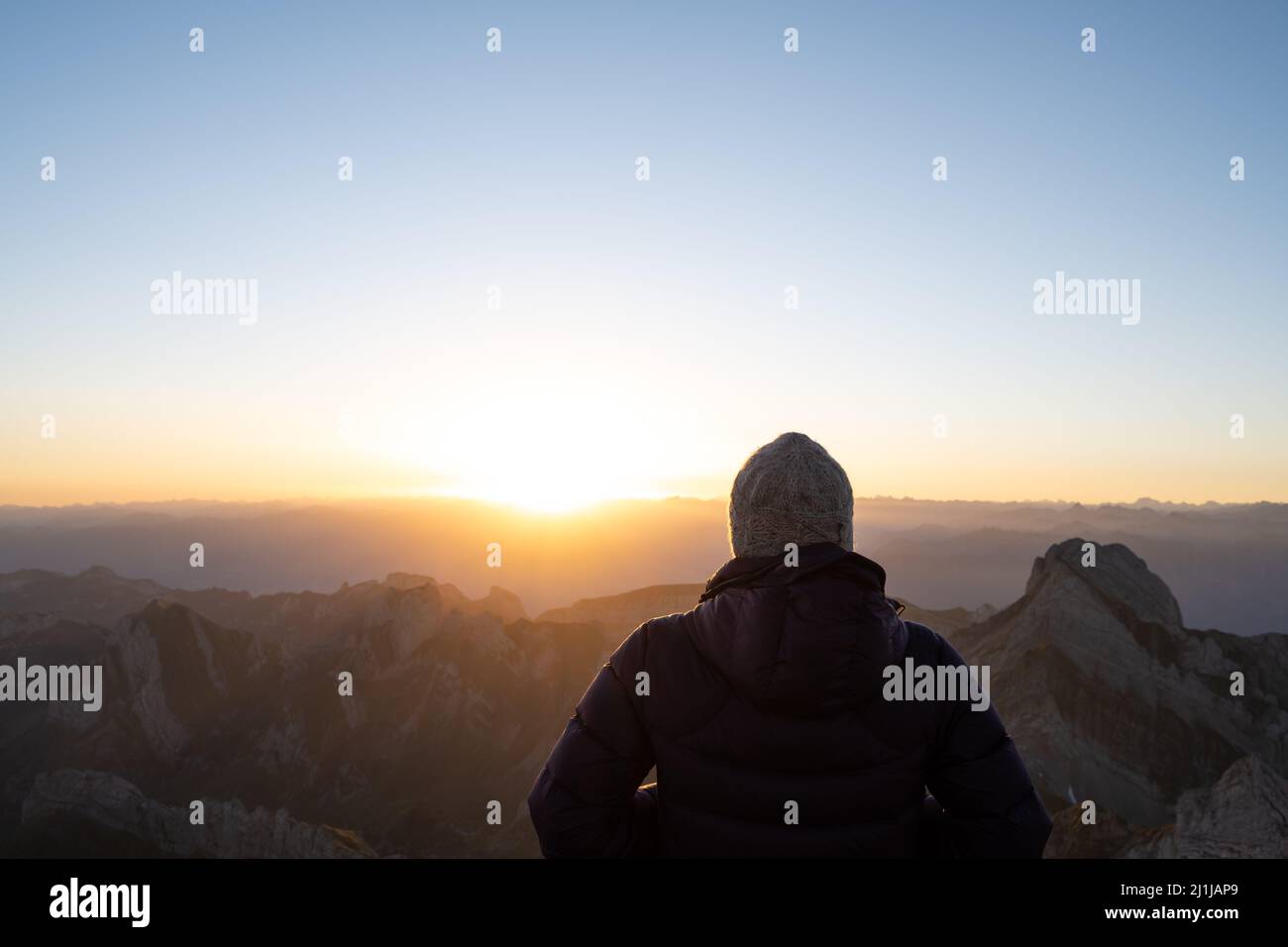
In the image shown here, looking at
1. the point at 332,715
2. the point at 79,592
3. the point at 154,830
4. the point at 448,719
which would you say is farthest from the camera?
the point at 79,592

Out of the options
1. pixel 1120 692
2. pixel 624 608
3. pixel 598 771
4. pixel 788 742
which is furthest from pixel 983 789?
pixel 624 608

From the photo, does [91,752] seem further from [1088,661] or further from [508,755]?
[1088,661]

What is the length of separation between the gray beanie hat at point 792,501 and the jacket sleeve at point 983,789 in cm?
80

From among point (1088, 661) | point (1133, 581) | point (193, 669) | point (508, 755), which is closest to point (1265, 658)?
point (1133, 581)

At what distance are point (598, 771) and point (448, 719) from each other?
284 feet

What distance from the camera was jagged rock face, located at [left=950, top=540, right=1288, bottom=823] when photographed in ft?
170

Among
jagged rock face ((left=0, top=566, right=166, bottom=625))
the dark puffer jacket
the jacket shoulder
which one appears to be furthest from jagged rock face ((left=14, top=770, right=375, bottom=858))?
jagged rock face ((left=0, top=566, right=166, bottom=625))

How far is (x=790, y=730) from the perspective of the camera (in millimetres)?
3156

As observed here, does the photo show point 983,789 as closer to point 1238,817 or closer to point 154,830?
point 1238,817

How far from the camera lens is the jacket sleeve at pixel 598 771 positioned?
3.36 m

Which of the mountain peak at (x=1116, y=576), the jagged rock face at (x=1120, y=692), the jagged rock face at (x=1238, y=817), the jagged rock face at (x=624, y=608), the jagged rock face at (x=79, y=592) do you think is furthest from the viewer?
the jagged rock face at (x=79, y=592)

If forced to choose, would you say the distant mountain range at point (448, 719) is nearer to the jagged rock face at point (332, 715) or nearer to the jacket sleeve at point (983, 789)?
the jagged rock face at point (332, 715)

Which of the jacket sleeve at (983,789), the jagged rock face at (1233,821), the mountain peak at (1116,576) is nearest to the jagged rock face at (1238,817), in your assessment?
the jagged rock face at (1233,821)

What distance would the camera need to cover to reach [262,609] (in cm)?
13550
